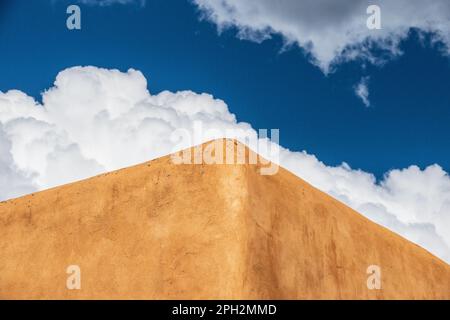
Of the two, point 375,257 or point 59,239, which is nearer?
point 59,239

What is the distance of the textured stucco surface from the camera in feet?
41.6

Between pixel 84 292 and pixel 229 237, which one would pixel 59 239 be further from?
pixel 229 237

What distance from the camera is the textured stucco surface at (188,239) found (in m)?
12.7

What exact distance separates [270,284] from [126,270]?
13.4 ft

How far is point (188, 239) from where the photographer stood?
43.6 ft
